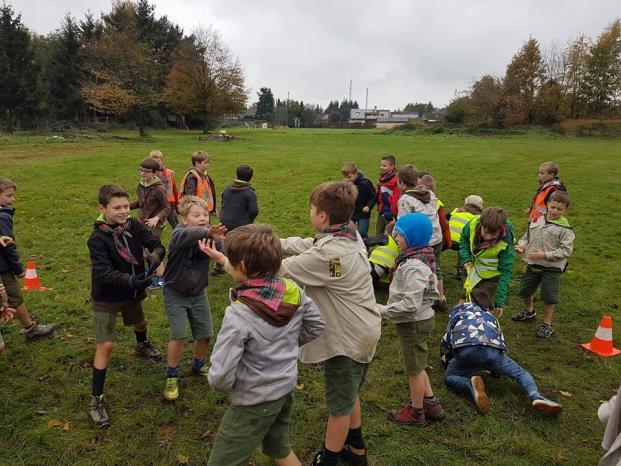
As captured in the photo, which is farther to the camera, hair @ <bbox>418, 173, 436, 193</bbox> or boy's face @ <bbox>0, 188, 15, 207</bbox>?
hair @ <bbox>418, 173, 436, 193</bbox>

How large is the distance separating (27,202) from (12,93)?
3430cm

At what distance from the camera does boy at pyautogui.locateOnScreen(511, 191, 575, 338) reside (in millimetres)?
5516

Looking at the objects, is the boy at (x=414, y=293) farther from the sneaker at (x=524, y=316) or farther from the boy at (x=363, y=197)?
the boy at (x=363, y=197)

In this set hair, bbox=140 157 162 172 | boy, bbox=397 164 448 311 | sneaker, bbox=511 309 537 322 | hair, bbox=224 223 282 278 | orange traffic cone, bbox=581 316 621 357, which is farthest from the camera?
hair, bbox=140 157 162 172

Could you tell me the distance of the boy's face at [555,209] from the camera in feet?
18.0

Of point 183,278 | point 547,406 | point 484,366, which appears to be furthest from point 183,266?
point 547,406

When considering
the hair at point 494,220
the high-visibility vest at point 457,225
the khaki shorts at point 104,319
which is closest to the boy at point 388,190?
the high-visibility vest at point 457,225

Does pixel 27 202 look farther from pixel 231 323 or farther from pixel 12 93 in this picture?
pixel 12 93

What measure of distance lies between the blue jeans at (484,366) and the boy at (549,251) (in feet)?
5.45

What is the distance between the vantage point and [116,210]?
3822mm

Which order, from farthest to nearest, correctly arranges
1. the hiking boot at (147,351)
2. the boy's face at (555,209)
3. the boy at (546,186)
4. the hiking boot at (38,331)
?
the boy at (546,186) → the boy's face at (555,209) → the hiking boot at (38,331) → the hiking boot at (147,351)

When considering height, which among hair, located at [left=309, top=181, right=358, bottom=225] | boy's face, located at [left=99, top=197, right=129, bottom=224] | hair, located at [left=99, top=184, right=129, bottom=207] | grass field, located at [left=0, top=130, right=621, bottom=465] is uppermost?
hair, located at [left=309, top=181, right=358, bottom=225]

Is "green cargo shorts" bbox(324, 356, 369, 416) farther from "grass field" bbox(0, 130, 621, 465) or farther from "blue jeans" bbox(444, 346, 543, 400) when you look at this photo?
"blue jeans" bbox(444, 346, 543, 400)

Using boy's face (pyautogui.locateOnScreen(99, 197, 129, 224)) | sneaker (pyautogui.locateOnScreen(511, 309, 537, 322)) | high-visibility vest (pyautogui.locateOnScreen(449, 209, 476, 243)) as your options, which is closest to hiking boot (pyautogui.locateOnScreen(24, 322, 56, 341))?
boy's face (pyautogui.locateOnScreen(99, 197, 129, 224))
